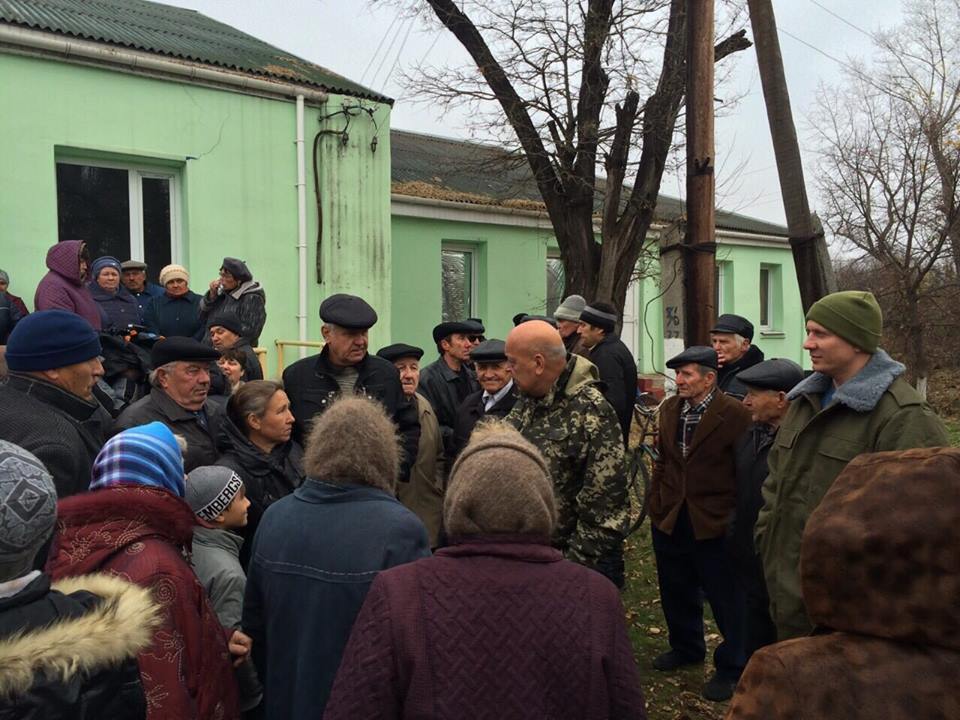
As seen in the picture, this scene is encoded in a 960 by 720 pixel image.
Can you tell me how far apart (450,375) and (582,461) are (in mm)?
2508

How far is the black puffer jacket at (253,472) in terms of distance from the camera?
10.4 ft

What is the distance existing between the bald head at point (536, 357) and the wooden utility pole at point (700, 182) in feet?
9.80

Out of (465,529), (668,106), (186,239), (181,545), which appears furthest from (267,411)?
(668,106)

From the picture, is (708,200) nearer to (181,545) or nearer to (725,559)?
(725,559)

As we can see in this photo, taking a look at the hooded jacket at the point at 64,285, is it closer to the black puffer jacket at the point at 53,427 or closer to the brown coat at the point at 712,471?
the black puffer jacket at the point at 53,427

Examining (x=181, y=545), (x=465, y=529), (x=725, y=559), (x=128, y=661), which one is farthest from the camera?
(x=725, y=559)

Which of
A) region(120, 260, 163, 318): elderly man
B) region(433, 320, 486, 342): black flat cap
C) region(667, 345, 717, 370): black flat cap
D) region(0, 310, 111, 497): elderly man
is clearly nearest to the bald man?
region(667, 345, 717, 370): black flat cap

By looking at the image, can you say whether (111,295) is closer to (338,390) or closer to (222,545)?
(338,390)

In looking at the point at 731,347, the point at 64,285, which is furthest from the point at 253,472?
the point at 731,347

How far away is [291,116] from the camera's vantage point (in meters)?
9.48

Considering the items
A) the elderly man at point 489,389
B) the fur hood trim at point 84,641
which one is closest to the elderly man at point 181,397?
the elderly man at point 489,389

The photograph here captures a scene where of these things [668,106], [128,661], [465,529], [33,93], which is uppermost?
[668,106]

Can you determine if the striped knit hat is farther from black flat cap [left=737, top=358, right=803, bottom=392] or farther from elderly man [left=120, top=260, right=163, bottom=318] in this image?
elderly man [left=120, top=260, right=163, bottom=318]

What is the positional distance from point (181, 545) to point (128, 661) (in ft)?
2.21
